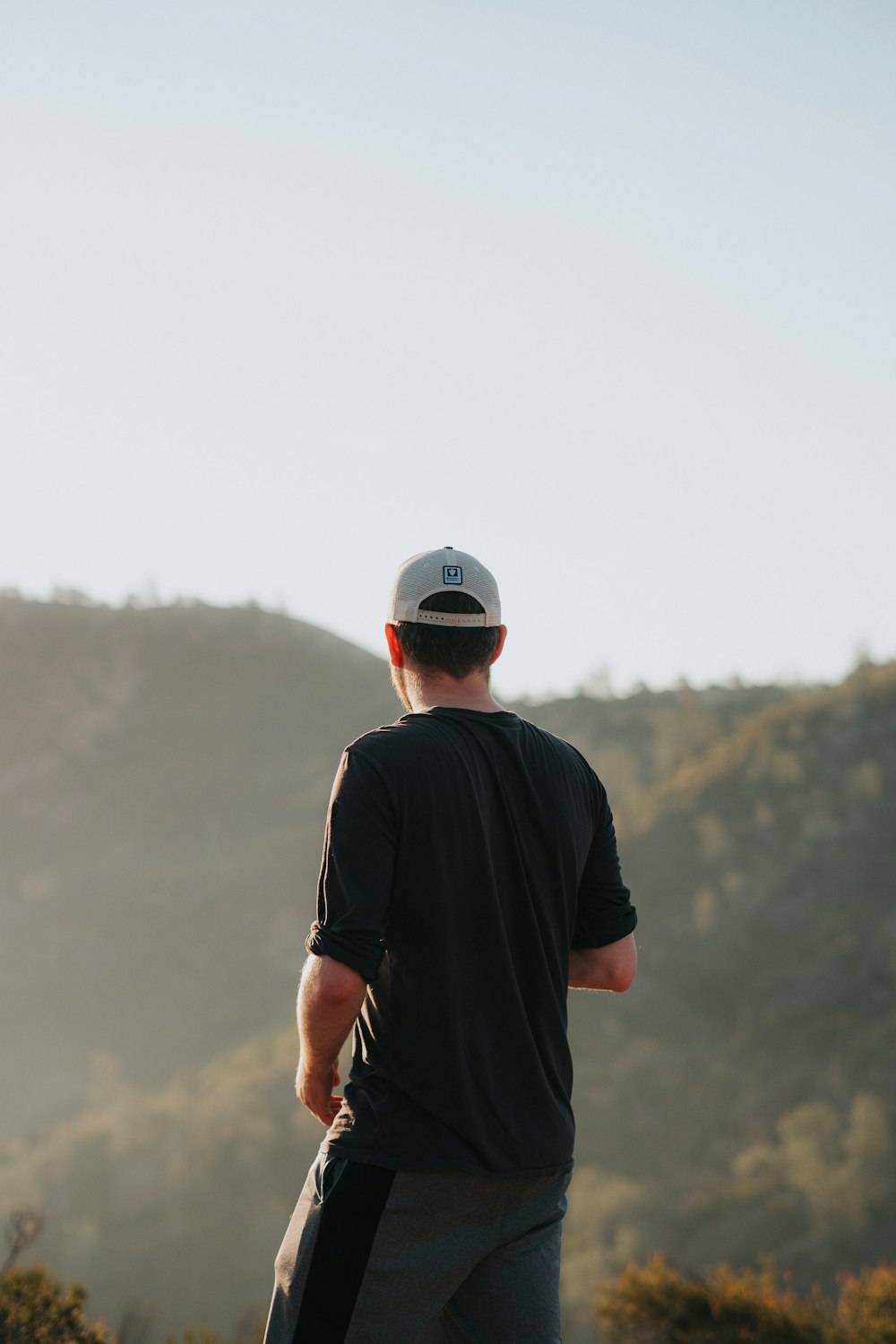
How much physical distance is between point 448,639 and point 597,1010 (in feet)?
145

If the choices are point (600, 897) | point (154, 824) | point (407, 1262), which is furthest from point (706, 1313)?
point (154, 824)

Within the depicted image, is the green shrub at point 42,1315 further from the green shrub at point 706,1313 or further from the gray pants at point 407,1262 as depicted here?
the green shrub at point 706,1313

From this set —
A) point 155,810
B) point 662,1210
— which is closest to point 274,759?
point 155,810

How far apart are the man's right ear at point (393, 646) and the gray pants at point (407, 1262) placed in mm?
917

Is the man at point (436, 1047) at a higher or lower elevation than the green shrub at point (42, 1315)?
higher

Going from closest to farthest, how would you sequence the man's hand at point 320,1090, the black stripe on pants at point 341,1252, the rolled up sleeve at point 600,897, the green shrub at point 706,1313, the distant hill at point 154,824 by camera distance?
1. the black stripe on pants at point 341,1252
2. the man's hand at point 320,1090
3. the rolled up sleeve at point 600,897
4. the green shrub at point 706,1313
5. the distant hill at point 154,824

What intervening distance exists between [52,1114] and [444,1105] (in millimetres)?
62932

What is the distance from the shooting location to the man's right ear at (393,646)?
7.31ft

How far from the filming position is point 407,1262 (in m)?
1.95

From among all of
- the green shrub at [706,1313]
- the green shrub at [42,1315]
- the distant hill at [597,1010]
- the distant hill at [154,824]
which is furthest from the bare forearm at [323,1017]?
the distant hill at [154,824]

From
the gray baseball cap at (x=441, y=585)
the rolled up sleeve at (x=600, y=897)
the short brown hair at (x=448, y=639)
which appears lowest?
the rolled up sleeve at (x=600, y=897)

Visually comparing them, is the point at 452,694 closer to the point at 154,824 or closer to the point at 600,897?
the point at 600,897

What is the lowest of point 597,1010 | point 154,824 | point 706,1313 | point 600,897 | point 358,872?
point 706,1313

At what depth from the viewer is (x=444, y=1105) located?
194 centimetres
